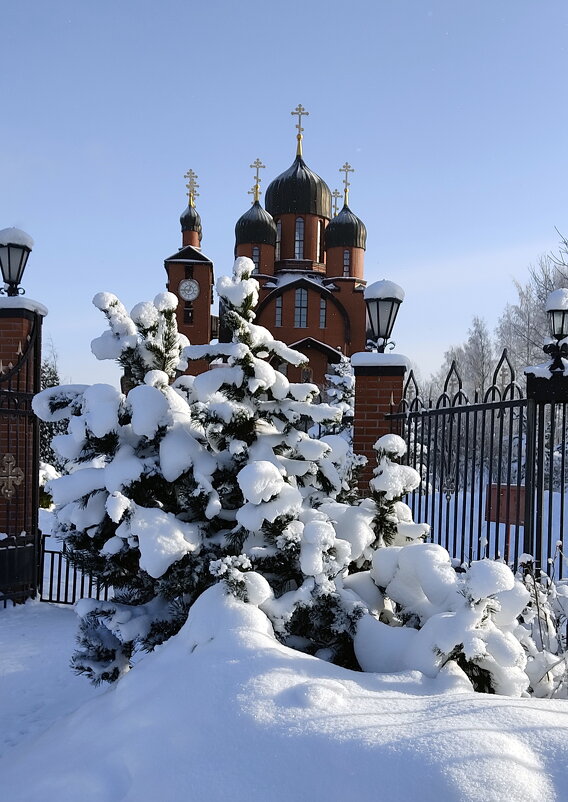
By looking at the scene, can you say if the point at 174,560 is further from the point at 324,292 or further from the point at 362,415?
the point at 324,292

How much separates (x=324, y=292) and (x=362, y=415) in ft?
95.9

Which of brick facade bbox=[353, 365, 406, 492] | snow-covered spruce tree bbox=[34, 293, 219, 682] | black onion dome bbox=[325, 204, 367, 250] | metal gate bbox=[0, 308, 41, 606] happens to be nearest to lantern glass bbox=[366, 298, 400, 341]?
brick facade bbox=[353, 365, 406, 492]

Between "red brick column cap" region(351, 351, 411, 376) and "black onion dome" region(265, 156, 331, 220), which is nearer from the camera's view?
"red brick column cap" region(351, 351, 411, 376)

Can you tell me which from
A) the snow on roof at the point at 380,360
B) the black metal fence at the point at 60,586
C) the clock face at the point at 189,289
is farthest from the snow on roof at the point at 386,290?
the clock face at the point at 189,289

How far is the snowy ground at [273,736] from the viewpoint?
2.19m

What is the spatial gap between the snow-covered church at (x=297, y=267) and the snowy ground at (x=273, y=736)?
30466 mm

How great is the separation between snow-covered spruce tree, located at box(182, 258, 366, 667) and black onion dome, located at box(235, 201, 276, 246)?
33.9m

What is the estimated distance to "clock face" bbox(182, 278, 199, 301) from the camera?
33.8m

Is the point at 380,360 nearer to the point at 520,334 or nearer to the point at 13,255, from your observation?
the point at 13,255

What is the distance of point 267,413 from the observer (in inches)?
157

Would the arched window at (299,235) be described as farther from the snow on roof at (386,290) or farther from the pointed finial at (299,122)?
the snow on roof at (386,290)

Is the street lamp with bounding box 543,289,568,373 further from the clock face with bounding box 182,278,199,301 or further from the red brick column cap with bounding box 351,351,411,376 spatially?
the clock face with bounding box 182,278,199,301

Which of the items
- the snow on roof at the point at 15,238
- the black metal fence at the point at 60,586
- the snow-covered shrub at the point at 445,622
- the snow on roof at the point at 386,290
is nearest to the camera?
the snow-covered shrub at the point at 445,622

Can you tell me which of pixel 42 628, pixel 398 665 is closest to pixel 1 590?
pixel 42 628
